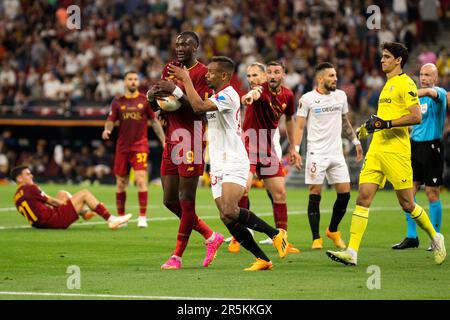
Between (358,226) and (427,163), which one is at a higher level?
Result: (427,163)

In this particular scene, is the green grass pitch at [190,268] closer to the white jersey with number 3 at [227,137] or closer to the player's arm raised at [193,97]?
the white jersey with number 3 at [227,137]

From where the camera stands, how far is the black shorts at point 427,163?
552 inches

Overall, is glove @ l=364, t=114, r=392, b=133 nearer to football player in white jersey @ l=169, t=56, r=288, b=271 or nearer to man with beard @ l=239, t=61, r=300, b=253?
football player in white jersey @ l=169, t=56, r=288, b=271

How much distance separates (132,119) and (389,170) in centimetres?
753

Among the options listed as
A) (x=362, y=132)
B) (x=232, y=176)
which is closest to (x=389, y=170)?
(x=362, y=132)

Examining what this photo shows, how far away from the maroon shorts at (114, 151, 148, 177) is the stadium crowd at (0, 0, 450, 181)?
11997 mm

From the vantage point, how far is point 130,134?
60.0ft

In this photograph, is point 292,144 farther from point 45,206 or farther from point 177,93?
point 45,206

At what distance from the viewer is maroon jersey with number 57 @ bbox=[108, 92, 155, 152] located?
60.0 feet

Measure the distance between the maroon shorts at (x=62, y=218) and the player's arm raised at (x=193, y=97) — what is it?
636cm

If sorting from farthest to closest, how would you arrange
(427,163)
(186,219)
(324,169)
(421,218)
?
(324,169) → (427,163) → (421,218) → (186,219)

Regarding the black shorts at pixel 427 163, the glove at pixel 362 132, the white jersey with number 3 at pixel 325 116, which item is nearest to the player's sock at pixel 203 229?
the glove at pixel 362 132

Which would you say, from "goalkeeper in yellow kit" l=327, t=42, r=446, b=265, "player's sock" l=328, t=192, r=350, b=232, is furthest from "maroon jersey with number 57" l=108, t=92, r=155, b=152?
"goalkeeper in yellow kit" l=327, t=42, r=446, b=265
